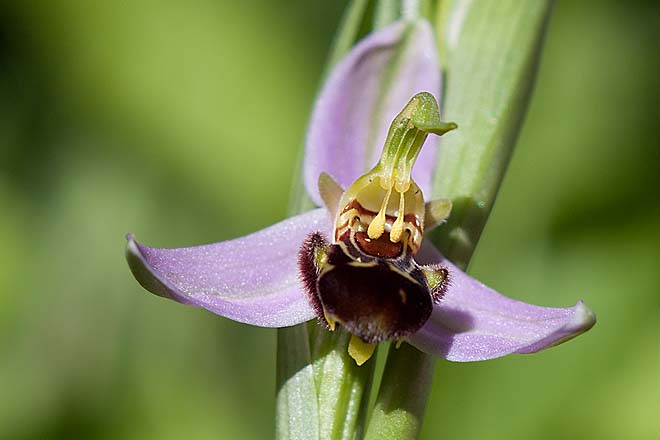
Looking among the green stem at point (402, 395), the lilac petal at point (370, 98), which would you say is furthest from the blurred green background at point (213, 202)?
the green stem at point (402, 395)

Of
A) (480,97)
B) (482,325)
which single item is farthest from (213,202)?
(482,325)

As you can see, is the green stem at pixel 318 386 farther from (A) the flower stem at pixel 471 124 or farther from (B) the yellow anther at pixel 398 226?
(B) the yellow anther at pixel 398 226

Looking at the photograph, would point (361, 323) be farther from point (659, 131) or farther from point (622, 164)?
point (659, 131)

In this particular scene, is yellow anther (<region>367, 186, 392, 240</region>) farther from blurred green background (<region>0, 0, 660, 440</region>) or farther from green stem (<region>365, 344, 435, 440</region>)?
blurred green background (<region>0, 0, 660, 440</region>)

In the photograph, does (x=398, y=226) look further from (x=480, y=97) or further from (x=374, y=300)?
(x=480, y=97)

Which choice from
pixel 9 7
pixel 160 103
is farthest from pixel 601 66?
pixel 9 7
